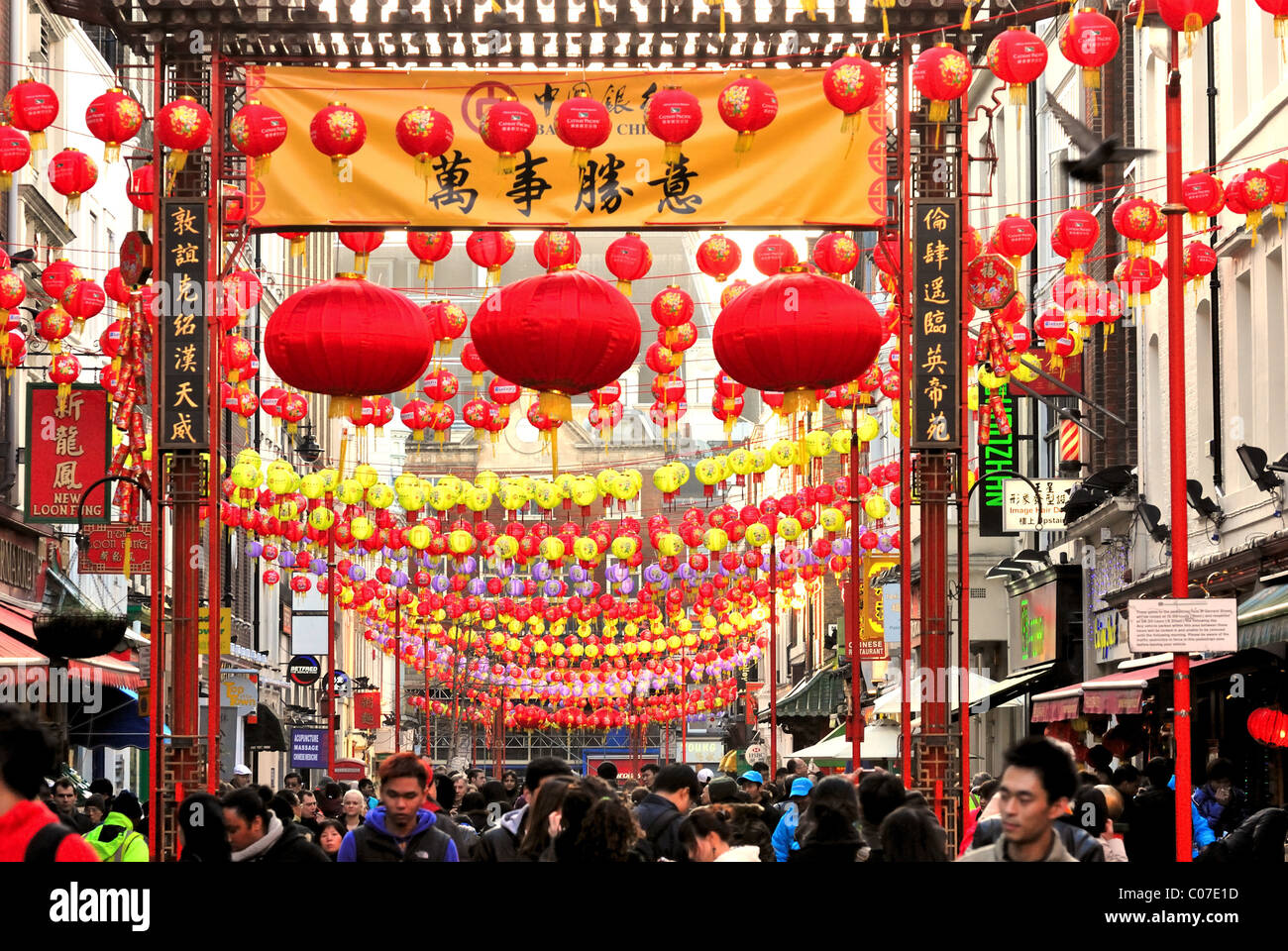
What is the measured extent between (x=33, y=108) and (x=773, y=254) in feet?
22.1

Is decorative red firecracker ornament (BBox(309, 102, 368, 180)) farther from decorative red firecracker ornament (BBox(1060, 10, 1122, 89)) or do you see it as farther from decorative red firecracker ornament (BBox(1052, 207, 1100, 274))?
decorative red firecracker ornament (BBox(1052, 207, 1100, 274))

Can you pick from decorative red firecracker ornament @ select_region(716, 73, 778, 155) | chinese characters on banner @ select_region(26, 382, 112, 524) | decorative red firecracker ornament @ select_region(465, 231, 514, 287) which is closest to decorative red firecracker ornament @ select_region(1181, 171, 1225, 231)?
decorative red firecracker ornament @ select_region(716, 73, 778, 155)

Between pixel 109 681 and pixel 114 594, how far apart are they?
36.9ft

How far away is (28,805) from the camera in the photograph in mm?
5969

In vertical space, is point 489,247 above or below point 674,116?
below

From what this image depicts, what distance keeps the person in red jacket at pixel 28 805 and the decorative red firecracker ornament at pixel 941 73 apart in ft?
32.5

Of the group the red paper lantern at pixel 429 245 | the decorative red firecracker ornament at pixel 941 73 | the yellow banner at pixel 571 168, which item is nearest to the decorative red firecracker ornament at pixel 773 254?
the yellow banner at pixel 571 168

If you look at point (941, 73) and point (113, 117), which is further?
point (113, 117)

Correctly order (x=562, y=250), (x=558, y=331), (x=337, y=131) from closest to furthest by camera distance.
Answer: (x=558, y=331) → (x=337, y=131) → (x=562, y=250)

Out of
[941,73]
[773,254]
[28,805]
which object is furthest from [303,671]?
[28,805]

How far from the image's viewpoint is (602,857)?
8.13 metres

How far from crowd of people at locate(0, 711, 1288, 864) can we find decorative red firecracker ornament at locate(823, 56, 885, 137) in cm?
515

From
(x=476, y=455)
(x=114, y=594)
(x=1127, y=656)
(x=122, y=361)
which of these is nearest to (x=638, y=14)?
(x=122, y=361)

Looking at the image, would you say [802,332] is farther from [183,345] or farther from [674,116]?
[183,345]
